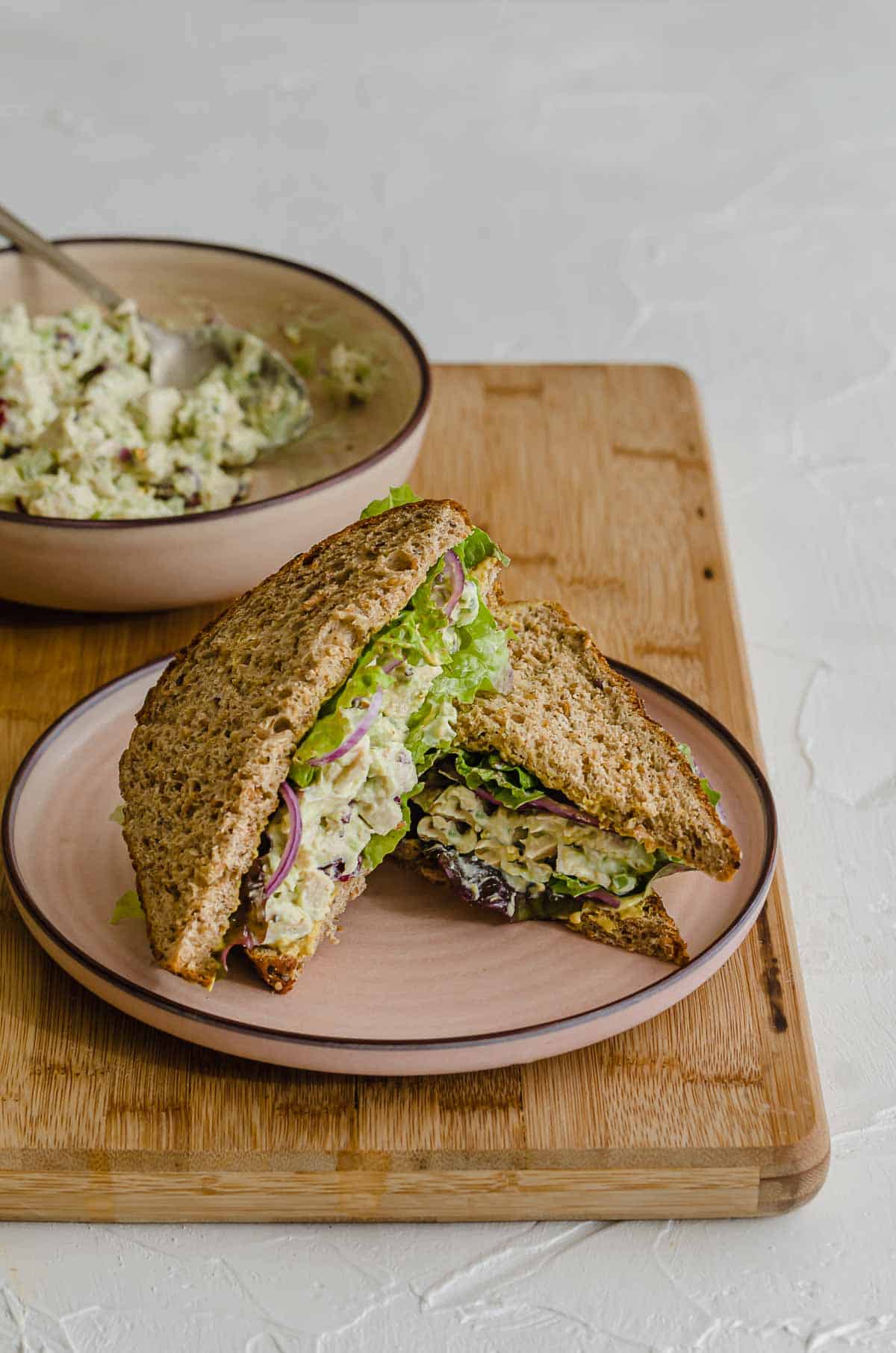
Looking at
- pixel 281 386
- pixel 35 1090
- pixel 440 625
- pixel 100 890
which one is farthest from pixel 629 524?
pixel 35 1090

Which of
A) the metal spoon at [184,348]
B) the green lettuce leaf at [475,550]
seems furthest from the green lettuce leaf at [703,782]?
the metal spoon at [184,348]

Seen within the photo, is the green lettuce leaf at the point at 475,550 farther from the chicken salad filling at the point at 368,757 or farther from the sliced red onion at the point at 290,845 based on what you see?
the sliced red onion at the point at 290,845

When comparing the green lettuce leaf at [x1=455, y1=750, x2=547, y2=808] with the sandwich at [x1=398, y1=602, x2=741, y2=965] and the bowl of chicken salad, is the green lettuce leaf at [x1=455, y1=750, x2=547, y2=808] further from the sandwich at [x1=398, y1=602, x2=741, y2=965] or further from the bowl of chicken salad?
the bowl of chicken salad

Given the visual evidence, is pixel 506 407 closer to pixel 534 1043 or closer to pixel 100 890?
pixel 100 890

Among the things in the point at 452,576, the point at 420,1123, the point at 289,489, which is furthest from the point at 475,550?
the point at 289,489

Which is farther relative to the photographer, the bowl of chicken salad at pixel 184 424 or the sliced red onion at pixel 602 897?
the bowl of chicken salad at pixel 184 424
